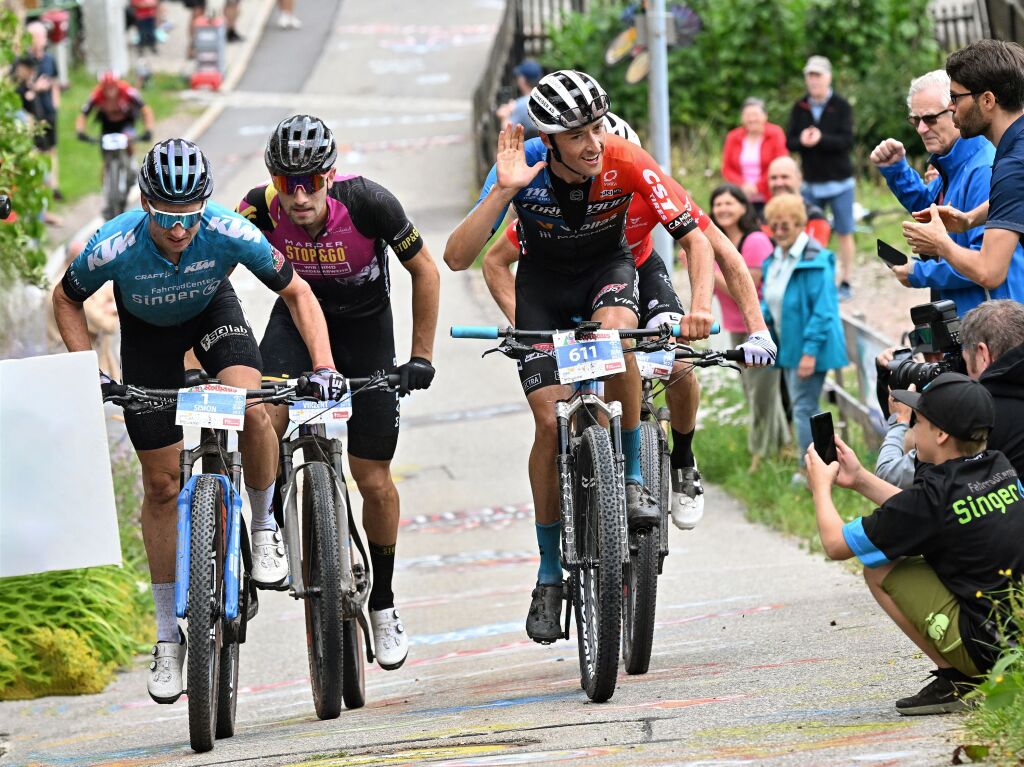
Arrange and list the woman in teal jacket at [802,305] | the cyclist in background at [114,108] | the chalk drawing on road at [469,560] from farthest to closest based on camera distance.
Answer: the cyclist in background at [114,108], the chalk drawing on road at [469,560], the woman in teal jacket at [802,305]

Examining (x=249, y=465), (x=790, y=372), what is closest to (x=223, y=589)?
(x=249, y=465)

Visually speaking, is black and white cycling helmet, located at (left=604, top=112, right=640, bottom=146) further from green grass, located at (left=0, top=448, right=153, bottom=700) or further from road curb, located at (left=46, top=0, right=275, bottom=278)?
road curb, located at (left=46, top=0, right=275, bottom=278)

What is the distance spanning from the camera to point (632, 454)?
783 cm

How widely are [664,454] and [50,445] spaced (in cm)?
298

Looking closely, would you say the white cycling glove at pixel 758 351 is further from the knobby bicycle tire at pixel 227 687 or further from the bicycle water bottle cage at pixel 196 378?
the knobby bicycle tire at pixel 227 687

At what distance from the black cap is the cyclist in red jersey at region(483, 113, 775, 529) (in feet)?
4.74

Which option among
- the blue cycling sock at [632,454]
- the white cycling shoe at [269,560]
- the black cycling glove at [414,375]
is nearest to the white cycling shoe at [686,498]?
the blue cycling sock at [632,454]

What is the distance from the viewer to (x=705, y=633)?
8.76 m

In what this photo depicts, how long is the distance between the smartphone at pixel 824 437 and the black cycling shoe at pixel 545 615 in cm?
192

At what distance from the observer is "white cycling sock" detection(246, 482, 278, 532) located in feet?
24.8

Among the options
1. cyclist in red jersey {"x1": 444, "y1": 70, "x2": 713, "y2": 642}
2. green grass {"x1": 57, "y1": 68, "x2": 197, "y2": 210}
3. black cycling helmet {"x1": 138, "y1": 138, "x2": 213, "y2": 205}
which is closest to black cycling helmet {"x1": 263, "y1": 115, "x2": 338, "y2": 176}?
black cycling helmet {"x1": 138, "y1": 138, "x2": 213, "y2": 205}

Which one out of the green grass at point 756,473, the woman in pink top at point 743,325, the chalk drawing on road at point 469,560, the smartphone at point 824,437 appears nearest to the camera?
the smartphone at point 824,437

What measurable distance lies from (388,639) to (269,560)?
37.8 inches

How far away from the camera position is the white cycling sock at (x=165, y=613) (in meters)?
7.34
